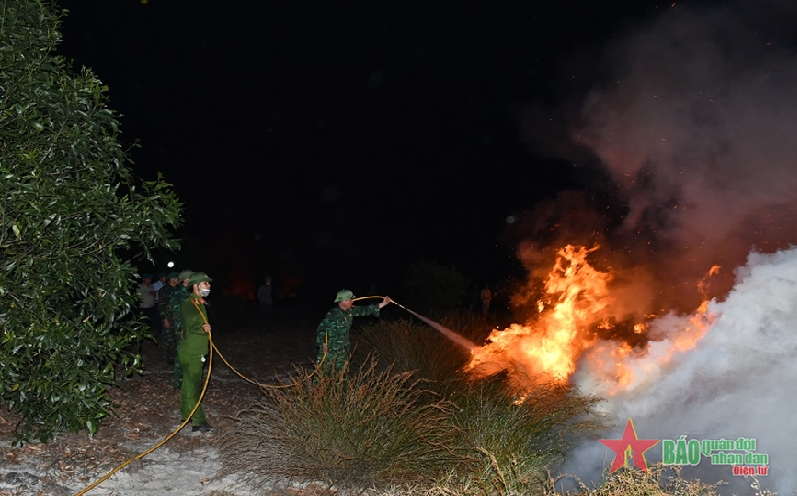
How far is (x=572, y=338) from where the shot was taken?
30.8ft

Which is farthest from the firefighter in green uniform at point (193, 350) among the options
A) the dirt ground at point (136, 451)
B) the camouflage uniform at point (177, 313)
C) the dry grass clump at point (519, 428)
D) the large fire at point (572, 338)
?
the large fire at point (572, 338)

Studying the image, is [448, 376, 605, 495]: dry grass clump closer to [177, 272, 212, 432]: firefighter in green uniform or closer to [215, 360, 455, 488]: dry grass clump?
[215, 360, 455, 488]: dry grass clump

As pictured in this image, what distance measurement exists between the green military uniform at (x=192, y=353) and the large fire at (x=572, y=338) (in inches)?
149

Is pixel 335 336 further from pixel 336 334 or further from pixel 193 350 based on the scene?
pixel 193 350

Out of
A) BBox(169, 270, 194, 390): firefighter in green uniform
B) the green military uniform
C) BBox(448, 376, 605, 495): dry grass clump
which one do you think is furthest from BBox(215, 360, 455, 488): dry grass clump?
BBox(169, 270, 194, 390): firefighter in green uniform

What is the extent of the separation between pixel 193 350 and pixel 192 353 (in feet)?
0.12

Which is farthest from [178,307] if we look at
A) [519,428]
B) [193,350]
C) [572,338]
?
[572,338]

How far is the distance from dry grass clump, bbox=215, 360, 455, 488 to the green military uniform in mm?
1482

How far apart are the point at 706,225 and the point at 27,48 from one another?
8.99 metres

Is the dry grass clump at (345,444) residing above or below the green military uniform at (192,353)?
below

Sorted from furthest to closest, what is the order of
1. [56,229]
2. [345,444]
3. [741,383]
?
[741,383] → [56,229] → [345,444]

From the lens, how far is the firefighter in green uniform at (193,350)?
700cm

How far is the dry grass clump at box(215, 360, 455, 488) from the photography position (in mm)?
5457

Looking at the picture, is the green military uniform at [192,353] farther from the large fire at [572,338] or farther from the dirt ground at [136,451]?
the large fire at [572,338]
